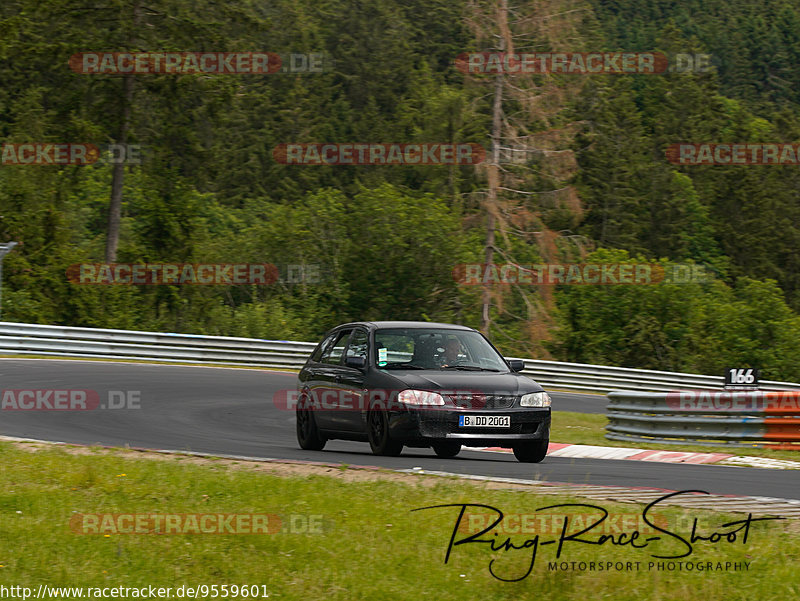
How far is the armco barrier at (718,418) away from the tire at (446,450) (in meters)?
4.93

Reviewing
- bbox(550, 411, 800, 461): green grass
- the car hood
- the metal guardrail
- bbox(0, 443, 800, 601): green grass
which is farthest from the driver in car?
the metal guardrail

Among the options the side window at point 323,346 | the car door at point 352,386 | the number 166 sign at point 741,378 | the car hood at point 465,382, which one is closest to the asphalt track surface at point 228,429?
the car door at point 352,386

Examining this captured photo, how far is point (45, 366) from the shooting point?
78.1 feet

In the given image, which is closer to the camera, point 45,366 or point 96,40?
point 45,366

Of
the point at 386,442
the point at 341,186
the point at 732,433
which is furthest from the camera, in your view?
the point at 341,186

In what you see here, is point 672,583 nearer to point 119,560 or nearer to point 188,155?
point 119,560

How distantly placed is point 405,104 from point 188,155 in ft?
101

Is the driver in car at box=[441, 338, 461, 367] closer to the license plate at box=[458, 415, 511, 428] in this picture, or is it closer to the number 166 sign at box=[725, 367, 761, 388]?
the license plate at box=[458, 415, 511, 428]

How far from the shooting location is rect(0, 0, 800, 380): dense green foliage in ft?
125

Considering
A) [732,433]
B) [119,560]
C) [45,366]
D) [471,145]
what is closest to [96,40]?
[471,145]

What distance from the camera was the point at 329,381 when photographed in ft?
42.9

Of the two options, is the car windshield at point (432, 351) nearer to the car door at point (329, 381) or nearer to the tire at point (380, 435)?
the tire at point (380, 435)

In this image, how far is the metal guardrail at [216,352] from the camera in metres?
27.4

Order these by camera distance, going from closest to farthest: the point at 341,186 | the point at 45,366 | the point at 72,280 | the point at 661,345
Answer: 1. the point at 45,366
2. the point at 72,280
3. the point at 661,345
4. the point at 341,186
